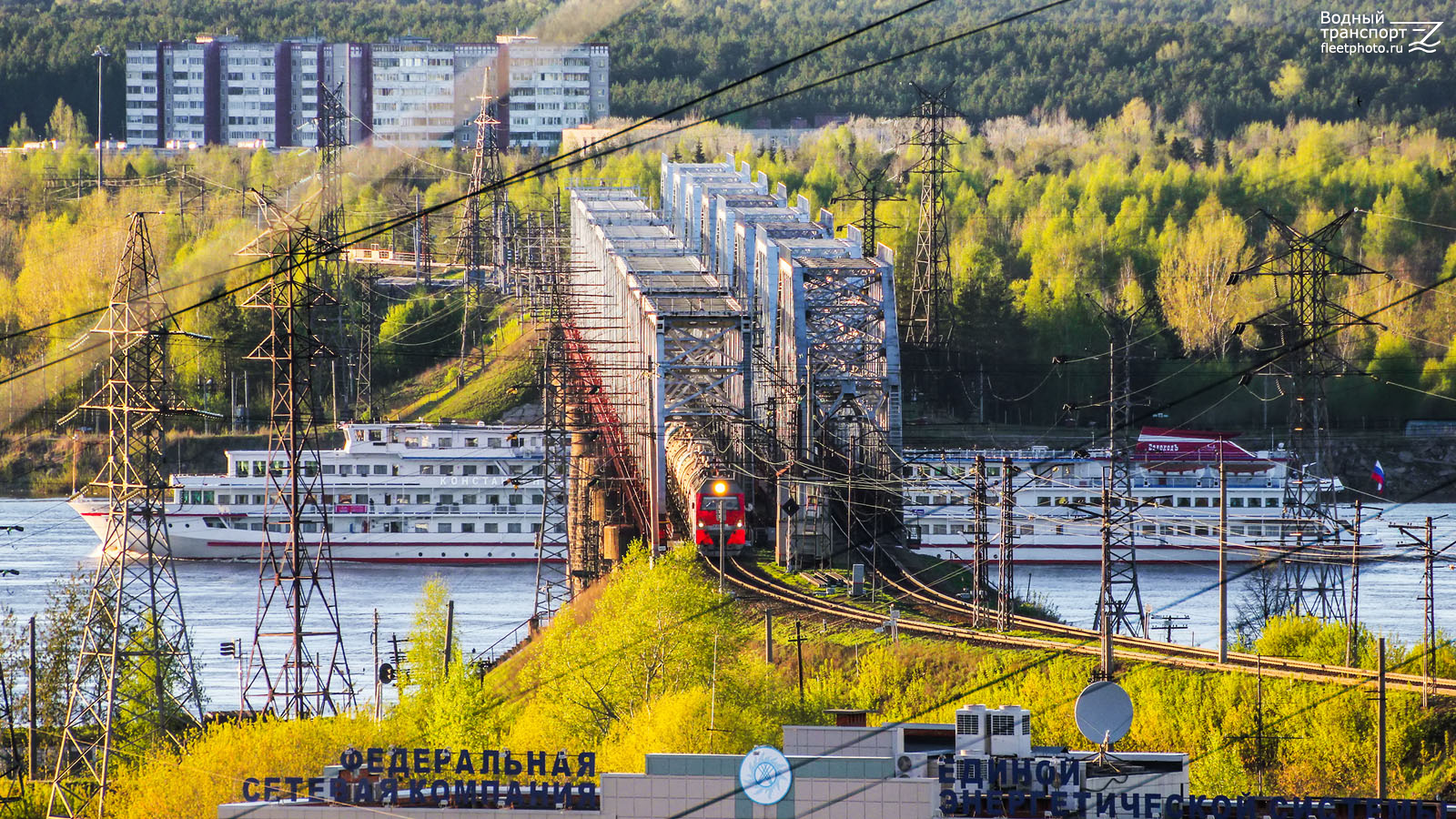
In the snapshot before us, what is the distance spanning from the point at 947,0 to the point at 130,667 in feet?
315

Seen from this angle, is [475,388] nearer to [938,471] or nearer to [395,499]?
[395,499]

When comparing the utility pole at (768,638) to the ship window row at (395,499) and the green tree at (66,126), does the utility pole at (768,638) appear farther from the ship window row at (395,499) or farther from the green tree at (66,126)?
the green tree at (66,126)

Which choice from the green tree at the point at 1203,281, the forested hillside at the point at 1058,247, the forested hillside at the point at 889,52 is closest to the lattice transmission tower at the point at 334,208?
the forested hillside at the point at 1058,247

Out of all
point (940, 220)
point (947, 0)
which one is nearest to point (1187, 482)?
point (940, 220)

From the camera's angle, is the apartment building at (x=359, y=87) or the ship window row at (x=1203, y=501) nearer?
the ship window row at (x=1203, y=501)

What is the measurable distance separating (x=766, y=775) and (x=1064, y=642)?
13.2 meters

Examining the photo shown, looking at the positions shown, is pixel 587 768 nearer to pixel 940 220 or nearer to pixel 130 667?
pixel 130 667

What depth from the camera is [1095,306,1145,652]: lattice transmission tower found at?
A: 29922 mm

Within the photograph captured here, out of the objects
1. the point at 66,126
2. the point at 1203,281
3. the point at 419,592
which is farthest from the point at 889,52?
the point at 419,592

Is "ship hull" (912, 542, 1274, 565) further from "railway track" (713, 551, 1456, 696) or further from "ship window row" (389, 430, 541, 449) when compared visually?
"railway track" (713, 551, 1456, 696)

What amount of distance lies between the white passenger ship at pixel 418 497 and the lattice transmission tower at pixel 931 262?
15.9m

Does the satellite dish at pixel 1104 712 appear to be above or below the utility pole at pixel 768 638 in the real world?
above

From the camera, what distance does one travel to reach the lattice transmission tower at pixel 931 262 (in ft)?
242

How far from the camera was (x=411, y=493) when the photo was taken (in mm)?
64312
